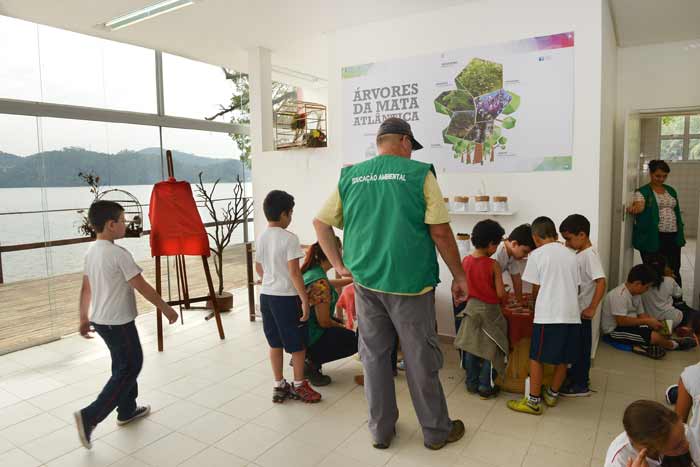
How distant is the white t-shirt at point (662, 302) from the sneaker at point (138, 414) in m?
3.98

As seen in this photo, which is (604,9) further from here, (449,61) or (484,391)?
(484,391)

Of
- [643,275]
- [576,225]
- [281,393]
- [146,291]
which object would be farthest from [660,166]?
[146,291]

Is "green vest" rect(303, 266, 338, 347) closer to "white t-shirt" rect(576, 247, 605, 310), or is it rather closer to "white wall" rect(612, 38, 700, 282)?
"white t-shirt" rect(576, 247, 605, 310)

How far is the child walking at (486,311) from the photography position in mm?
2912

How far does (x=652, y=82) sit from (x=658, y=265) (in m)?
1.85

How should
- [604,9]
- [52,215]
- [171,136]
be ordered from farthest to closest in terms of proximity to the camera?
[171,136], [52,215], [604,9]

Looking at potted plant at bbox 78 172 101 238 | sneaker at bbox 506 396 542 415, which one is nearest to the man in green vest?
sneaker at bbox 506 396 542 415

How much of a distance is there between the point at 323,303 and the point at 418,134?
1.75m

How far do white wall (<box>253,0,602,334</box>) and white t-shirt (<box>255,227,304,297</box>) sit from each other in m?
1.65

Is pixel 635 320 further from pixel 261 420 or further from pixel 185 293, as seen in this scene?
pixel 185 293

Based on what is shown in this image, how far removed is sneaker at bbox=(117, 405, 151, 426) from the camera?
2791 mm

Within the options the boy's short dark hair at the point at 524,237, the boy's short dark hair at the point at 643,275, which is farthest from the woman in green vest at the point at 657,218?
the boy's short dark hair at the point at 524,237

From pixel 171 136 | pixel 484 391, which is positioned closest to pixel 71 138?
pixel 171 136

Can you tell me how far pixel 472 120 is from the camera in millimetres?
3797
